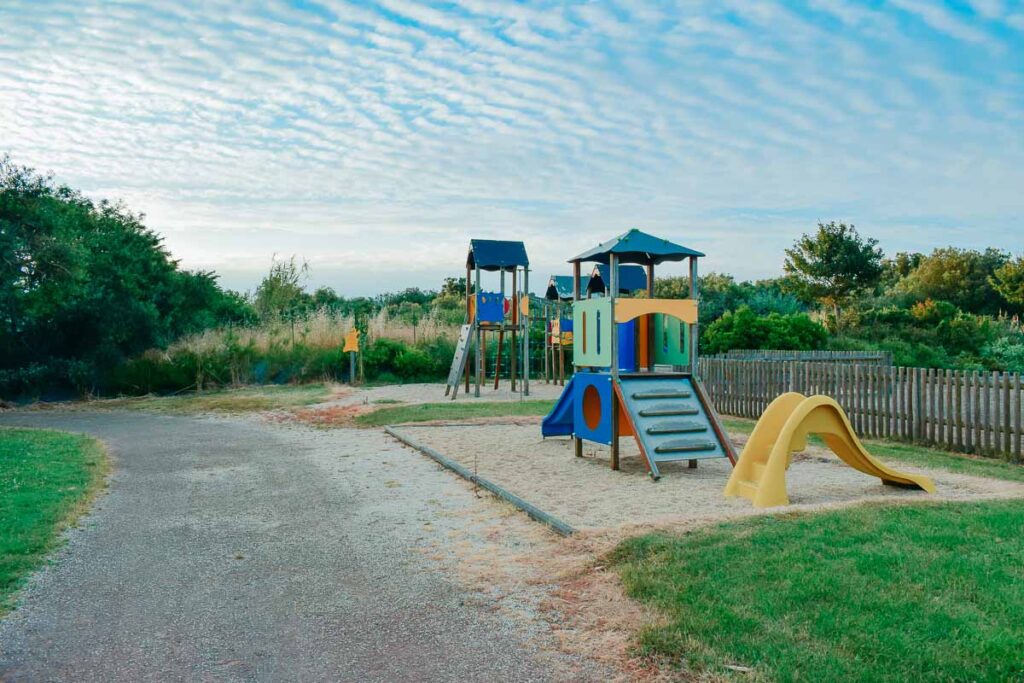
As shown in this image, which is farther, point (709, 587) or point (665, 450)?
point (665, 450)

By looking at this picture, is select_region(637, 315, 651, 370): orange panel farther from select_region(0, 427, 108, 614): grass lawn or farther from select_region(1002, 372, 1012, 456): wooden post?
select_region(0, 427, 108, 614): grass lawn

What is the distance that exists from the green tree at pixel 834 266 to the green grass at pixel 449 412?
22.9 metres

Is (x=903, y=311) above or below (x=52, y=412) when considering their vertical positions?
above

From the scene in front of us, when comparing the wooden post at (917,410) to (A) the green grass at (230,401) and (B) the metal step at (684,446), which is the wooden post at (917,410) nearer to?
(B) the metal step at (684,446)

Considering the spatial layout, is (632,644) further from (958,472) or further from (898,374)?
(898,374)

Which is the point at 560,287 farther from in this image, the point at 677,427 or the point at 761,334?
the point at 677,427

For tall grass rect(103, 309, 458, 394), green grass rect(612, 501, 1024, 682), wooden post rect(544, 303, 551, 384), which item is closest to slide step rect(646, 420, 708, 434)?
green grass rect(612, 501, 1024, 682)

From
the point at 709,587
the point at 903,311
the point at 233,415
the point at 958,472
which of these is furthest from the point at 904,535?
the point at 903,311

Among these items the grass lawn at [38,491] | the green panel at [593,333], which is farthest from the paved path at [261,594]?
the green panel at [593,333]

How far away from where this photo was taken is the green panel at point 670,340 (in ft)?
33.6

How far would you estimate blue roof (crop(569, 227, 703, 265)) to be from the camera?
32.3ft

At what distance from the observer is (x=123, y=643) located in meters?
4.10

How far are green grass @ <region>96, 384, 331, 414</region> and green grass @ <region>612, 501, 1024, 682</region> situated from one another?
14152 millimetres

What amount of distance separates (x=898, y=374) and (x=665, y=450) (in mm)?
4890
